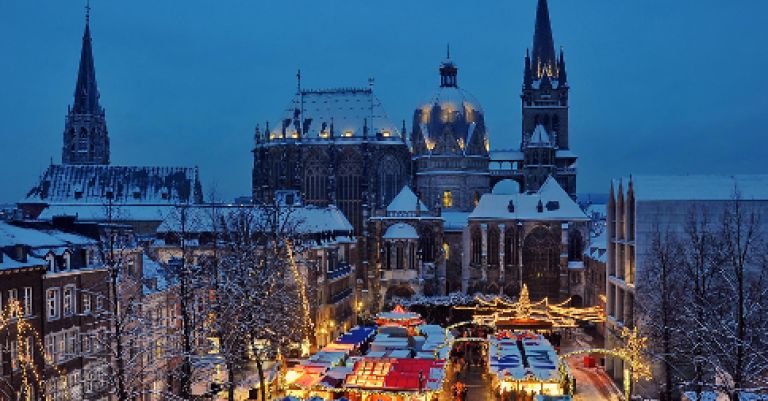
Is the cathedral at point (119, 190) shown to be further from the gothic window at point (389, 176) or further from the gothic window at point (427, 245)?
the gothic window at point (427, 245)

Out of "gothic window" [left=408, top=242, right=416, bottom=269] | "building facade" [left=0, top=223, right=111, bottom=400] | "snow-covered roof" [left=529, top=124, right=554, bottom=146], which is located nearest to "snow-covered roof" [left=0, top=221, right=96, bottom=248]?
"building facade" [left=0, top=223, right=111, bottom=400]

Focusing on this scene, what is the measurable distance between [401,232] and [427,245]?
10.7 feet

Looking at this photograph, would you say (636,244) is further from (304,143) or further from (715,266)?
(304,143)

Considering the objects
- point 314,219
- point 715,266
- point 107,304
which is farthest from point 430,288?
point 715,266

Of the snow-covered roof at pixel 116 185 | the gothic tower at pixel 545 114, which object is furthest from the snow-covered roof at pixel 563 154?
the snow-covered roof at pixel 116 185

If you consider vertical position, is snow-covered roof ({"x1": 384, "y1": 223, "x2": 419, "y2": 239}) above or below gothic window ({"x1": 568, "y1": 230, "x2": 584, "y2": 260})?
above

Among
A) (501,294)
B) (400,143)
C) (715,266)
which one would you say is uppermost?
(400,143)

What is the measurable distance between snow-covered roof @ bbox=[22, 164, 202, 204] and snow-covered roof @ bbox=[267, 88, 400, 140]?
1197 cm

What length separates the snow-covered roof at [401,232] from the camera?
79.9 m

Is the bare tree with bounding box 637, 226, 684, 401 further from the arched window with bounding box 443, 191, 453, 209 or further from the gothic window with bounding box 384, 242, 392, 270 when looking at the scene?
the arched window with bounding box 443, 191, 453, 209

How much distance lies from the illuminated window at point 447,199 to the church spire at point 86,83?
48101mm

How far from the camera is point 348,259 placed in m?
77.2

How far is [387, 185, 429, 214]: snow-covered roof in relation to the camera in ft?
268

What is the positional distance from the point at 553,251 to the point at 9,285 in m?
55.5
